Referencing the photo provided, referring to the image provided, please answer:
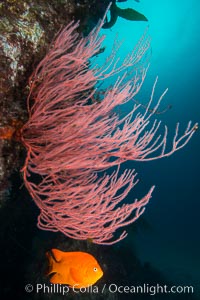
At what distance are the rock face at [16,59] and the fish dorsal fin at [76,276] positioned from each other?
110 centimetres

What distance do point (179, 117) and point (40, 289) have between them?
180ft

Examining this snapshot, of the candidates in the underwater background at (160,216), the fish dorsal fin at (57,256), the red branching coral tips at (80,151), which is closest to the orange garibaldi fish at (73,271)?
the fish dorsal fin at (57,256)

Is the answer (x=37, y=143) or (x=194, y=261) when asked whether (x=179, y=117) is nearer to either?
(x=194, y=261)

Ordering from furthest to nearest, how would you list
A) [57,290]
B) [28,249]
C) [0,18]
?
[28,249]
[57,290]
[0,18]

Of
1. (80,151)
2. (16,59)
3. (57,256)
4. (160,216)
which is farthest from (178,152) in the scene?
(16,59)

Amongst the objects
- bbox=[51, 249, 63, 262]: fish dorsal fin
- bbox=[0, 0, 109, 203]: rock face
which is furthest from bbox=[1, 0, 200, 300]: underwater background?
bbox=[51, 249, 63, 262]: fish dorsal fin

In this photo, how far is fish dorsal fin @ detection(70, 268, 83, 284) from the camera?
7.88 feet

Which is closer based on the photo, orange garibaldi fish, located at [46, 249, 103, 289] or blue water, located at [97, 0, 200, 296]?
orange garibaldi fish, located at [46, 249, 103, 289]

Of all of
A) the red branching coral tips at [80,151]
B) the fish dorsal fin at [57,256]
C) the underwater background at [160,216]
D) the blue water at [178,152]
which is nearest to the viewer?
the red branching coral tips at [80,151]

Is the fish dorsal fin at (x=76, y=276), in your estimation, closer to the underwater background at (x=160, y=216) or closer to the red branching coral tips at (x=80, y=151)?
the red branching coral tips at (x=80, y=151)

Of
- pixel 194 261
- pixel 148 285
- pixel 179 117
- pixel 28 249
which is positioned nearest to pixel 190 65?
pixel 179 117

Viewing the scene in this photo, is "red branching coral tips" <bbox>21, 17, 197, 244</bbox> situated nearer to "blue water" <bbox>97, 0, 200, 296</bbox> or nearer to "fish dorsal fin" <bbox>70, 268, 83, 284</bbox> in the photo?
"fish dorsal fin" <bbox>70, 268, 83, 284</bbox>

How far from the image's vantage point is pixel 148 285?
34.5ft

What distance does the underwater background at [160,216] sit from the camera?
5.58 m
